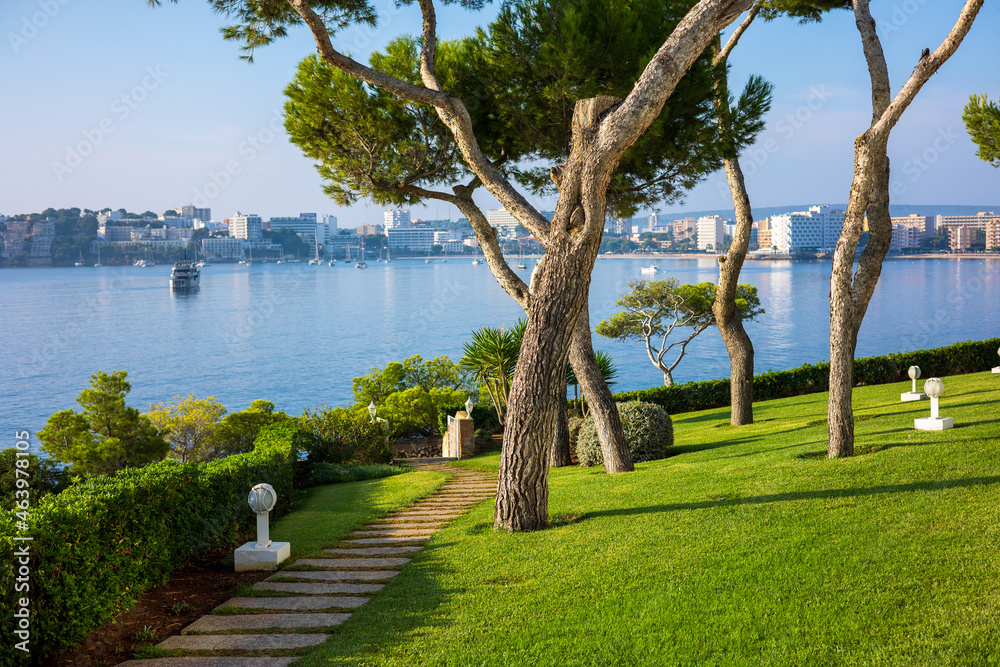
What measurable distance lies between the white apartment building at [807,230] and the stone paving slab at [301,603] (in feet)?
272

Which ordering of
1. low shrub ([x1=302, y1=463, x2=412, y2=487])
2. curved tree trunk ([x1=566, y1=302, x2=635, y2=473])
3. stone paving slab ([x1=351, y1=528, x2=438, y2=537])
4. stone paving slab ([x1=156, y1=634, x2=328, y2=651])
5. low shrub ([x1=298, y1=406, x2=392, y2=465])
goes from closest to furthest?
stone paving slab ([x1=156, y1=634, x2=328, y2=651]) < stone paving slab ([x1=351, y1=528, x2=438, y2=537]) < curved tree trunk ([x1=566, y1=302, x2=635, y2=473]) < low shrub ([x1=302, y1=463, x2=412, y2=487]) < low shrub ([x1=298, y1=406, x2=392, y2=465])

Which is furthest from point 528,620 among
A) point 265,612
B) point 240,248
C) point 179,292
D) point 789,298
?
point 240,248

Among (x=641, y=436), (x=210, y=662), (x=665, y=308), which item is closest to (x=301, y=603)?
(x=210, y=662)

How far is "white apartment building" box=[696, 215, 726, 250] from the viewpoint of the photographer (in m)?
101

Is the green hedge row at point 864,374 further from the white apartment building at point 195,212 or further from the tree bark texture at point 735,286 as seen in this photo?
the white apartment building at point 195,212

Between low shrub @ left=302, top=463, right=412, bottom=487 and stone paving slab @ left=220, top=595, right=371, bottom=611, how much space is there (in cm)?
653

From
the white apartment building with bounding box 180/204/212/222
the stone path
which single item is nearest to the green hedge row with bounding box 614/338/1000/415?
the stone path

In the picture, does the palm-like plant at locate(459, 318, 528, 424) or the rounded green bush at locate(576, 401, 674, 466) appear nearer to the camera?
the rounded green bush at locate(576, 401, 674, 466)

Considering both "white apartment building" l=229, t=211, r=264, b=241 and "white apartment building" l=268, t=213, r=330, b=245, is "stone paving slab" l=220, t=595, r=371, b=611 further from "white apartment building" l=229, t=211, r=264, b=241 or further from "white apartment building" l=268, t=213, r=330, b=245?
"white apartment building" l=268, t=213, r=330, b=245

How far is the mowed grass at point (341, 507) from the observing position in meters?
6.68

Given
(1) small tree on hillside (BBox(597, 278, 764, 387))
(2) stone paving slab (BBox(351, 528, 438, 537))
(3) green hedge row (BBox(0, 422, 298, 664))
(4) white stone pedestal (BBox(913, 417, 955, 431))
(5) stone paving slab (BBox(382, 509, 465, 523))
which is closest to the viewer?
(3) green hedge row (BBox(0, 422, 298, 664))

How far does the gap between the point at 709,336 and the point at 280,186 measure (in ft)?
157

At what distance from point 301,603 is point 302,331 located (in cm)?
6494

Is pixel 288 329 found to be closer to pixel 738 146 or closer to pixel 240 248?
pixel 738 146
